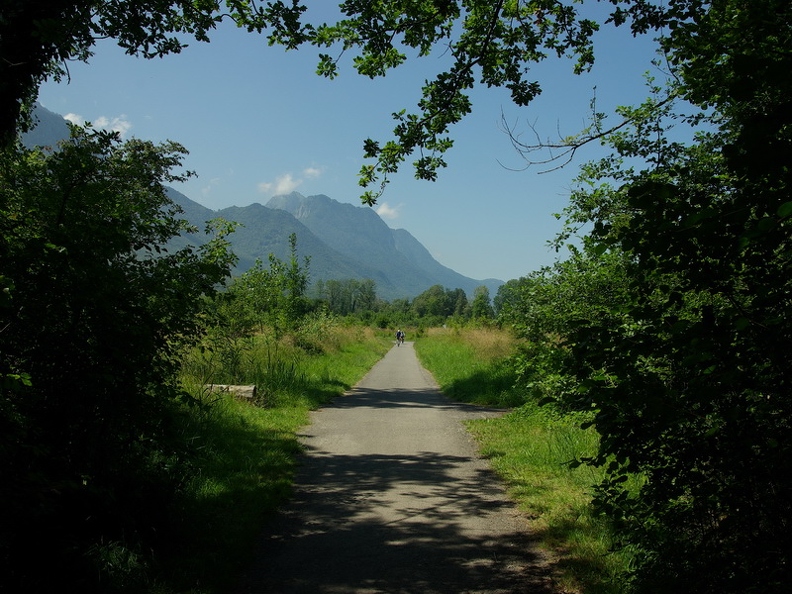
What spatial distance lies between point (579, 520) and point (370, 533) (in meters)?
2.05

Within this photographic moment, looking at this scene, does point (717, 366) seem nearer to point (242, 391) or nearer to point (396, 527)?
point (396, 527)

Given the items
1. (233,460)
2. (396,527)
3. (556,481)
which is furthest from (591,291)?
(233,460)

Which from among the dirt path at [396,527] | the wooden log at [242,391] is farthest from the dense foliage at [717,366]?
the wooden log at [242,391]

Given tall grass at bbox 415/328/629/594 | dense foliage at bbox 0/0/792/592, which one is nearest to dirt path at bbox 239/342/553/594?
tall grass at bbox 415/328/629/594

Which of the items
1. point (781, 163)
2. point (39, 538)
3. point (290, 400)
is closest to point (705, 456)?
point (781, 163)

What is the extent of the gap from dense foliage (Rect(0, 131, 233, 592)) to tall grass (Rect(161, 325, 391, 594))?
0.42 meters

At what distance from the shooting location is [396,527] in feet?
16.7

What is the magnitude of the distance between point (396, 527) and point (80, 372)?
319cm

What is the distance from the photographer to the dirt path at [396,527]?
13.2 feet

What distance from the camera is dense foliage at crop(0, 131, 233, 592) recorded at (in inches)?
121

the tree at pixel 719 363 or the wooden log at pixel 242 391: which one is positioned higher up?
the tree at pixel 719 363

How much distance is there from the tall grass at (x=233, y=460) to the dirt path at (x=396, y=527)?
0.26 meters

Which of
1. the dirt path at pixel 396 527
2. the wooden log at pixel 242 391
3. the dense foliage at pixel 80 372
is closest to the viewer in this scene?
the dense foliage at pixel 80 372

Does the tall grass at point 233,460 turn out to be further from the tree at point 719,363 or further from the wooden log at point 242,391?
the tree at point 719,363
